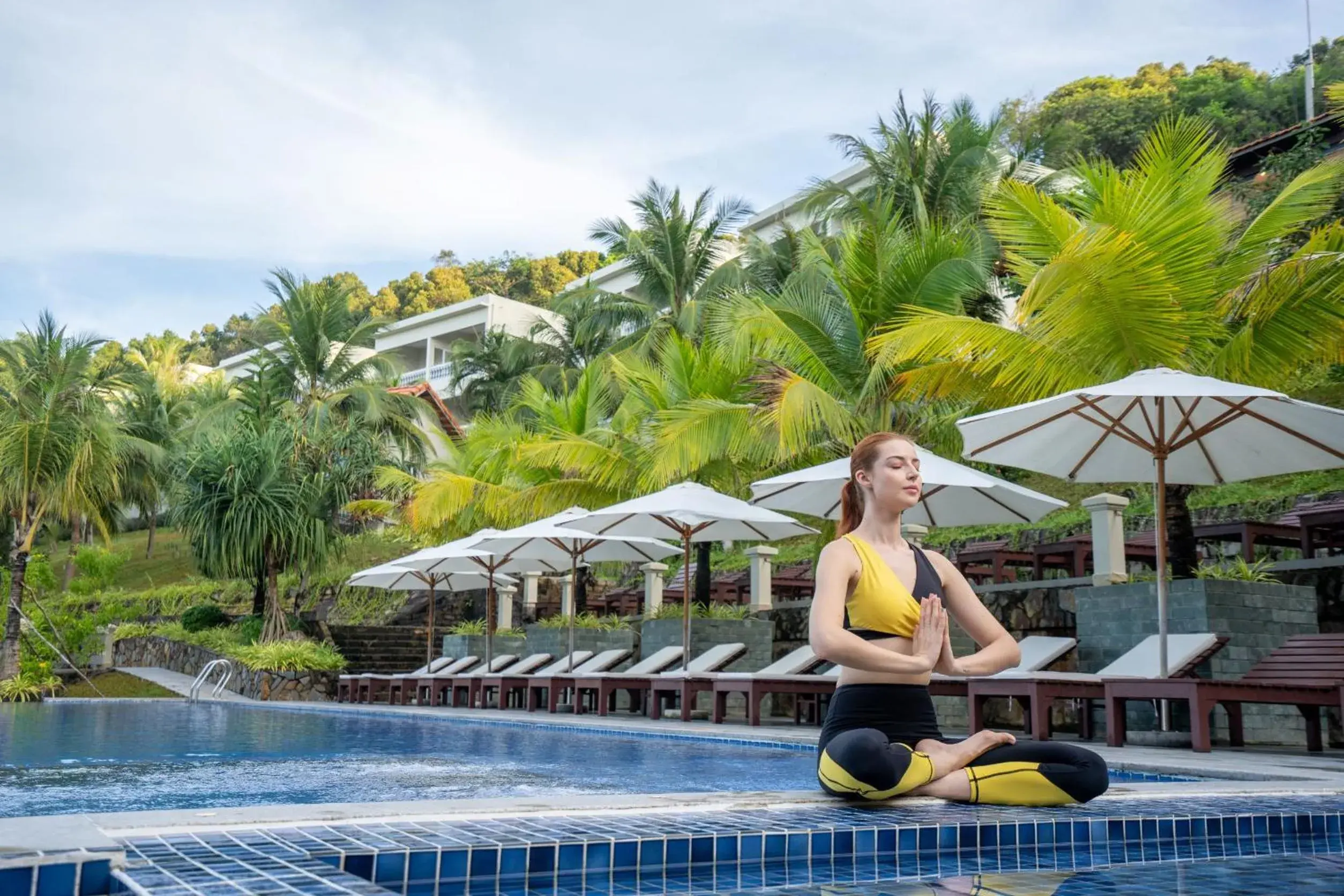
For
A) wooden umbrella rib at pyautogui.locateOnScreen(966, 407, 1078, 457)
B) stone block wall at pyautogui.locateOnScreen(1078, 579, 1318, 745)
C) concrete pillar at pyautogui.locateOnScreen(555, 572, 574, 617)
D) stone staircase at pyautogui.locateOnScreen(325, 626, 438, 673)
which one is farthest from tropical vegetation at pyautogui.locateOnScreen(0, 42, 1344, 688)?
wooden umbrella rib at pyautogui.locateOnScreen(966, 407, 1078, 457)

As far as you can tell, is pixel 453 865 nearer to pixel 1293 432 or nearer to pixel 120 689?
pixel 1293 432

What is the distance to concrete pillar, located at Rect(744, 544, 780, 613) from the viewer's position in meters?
15.7

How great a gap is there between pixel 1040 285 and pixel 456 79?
61.2ft

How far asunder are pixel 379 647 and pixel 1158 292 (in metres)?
18.4

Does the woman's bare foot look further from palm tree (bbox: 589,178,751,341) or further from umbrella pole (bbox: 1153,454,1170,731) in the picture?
palm tree (bbox: 589,178,751,341)

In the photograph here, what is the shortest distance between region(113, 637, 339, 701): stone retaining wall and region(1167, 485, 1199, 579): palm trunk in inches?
612

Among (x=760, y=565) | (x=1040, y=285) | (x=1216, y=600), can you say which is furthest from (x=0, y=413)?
(x=1216, y=600)

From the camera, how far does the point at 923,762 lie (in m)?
3.58

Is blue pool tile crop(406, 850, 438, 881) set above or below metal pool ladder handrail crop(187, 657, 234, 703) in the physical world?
above

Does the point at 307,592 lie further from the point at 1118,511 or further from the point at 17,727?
the point at 1118,511

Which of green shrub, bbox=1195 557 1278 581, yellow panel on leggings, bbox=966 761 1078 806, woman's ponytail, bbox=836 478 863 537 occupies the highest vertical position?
green shrub, bbox=1195 557 1278 581

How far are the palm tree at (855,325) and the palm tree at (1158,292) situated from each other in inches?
82.3

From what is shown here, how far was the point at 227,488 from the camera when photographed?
915 inches

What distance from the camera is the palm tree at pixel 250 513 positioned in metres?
23.0
